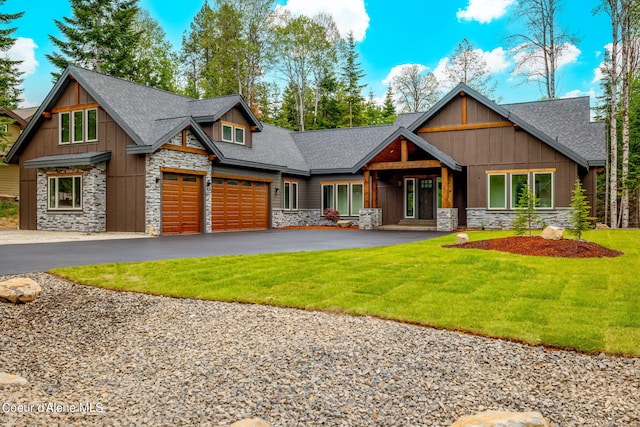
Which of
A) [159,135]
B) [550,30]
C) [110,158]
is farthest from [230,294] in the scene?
[550,30]

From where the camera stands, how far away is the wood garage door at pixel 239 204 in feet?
66.1

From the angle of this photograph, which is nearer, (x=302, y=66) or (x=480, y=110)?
(x=480, y=110)

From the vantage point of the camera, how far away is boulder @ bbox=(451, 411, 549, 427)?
2.96 meters

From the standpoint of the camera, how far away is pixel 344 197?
25453 millimetres

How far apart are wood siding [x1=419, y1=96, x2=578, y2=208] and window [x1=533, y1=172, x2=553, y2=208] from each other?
0.19 m

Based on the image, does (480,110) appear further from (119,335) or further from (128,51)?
(128,51)

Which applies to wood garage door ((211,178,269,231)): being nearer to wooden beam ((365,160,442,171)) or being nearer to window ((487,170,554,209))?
wooden beam ((365,160,442,171))

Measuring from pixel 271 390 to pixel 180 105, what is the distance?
20268 mm

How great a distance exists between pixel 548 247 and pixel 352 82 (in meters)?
34.1

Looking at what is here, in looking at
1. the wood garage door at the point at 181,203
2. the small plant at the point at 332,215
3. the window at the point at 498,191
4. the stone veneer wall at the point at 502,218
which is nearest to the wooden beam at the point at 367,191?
the small plant at the point at 332,215

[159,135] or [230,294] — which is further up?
[159,135]

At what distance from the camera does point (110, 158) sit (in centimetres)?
1794

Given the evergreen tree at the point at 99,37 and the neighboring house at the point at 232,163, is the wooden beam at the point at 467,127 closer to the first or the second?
the neighboring house at the point at 232,163

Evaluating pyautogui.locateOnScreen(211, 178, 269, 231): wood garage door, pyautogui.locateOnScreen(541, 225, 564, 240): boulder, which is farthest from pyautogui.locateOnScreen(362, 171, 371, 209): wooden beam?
pyautogui.locateOnScreen(541, 225, 564, 240): boulder
